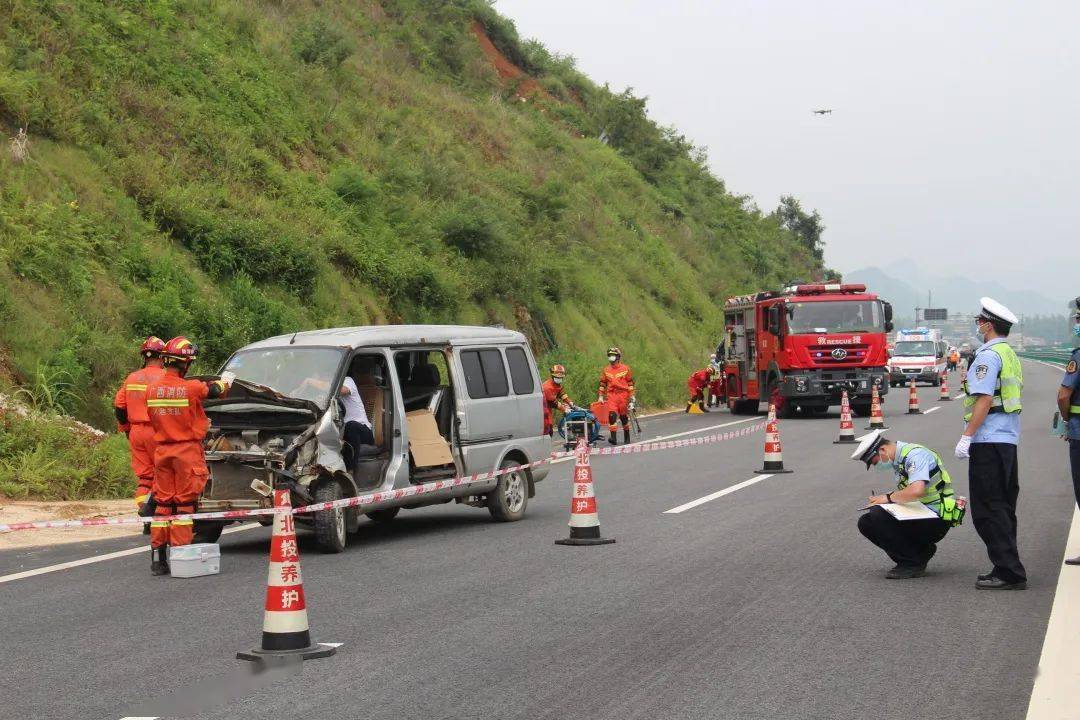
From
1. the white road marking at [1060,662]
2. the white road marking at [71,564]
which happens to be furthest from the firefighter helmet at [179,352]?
the white road marking at [1060,662]

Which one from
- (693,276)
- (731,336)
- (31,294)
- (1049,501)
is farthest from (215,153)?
(693,276)

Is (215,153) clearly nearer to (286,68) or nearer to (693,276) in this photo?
(286,68)

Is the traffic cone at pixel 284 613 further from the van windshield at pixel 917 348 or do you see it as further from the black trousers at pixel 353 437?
the van windshield at pixel 917 348

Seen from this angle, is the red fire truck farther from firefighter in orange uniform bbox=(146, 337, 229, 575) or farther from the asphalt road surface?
firefighter in orange uniform bbox=(146, 337, 229, 575)

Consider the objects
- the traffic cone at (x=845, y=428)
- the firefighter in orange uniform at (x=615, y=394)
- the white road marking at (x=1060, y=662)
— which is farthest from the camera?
the firefighter in orange uniform at (x=615, y=394)

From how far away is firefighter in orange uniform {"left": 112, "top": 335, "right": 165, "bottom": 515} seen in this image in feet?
36.3

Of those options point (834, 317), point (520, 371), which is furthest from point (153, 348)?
point (834, 317)

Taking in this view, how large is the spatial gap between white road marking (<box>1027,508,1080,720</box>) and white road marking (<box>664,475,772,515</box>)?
17.4 feet

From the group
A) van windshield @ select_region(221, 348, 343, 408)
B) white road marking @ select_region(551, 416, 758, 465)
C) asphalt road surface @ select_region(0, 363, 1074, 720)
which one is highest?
van windshield @ select_region(221, 348, 343, 408)

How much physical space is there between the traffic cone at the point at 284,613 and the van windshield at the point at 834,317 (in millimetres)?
25797

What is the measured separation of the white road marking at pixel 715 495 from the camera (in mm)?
14734

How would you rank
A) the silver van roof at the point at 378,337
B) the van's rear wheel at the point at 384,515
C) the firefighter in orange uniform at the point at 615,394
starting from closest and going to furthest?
1. the silver van roof at the point at 378,337
2. the van's rear wheel at the point at 384,515
3. the firefighter in orange uniform at the point at 615,394

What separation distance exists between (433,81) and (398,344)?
37233 mm

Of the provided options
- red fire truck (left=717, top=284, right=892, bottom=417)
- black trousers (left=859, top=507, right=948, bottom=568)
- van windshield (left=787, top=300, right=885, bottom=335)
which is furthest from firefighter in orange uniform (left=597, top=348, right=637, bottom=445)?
black trousers (left=859, top=507, right=948, bottom=568)
